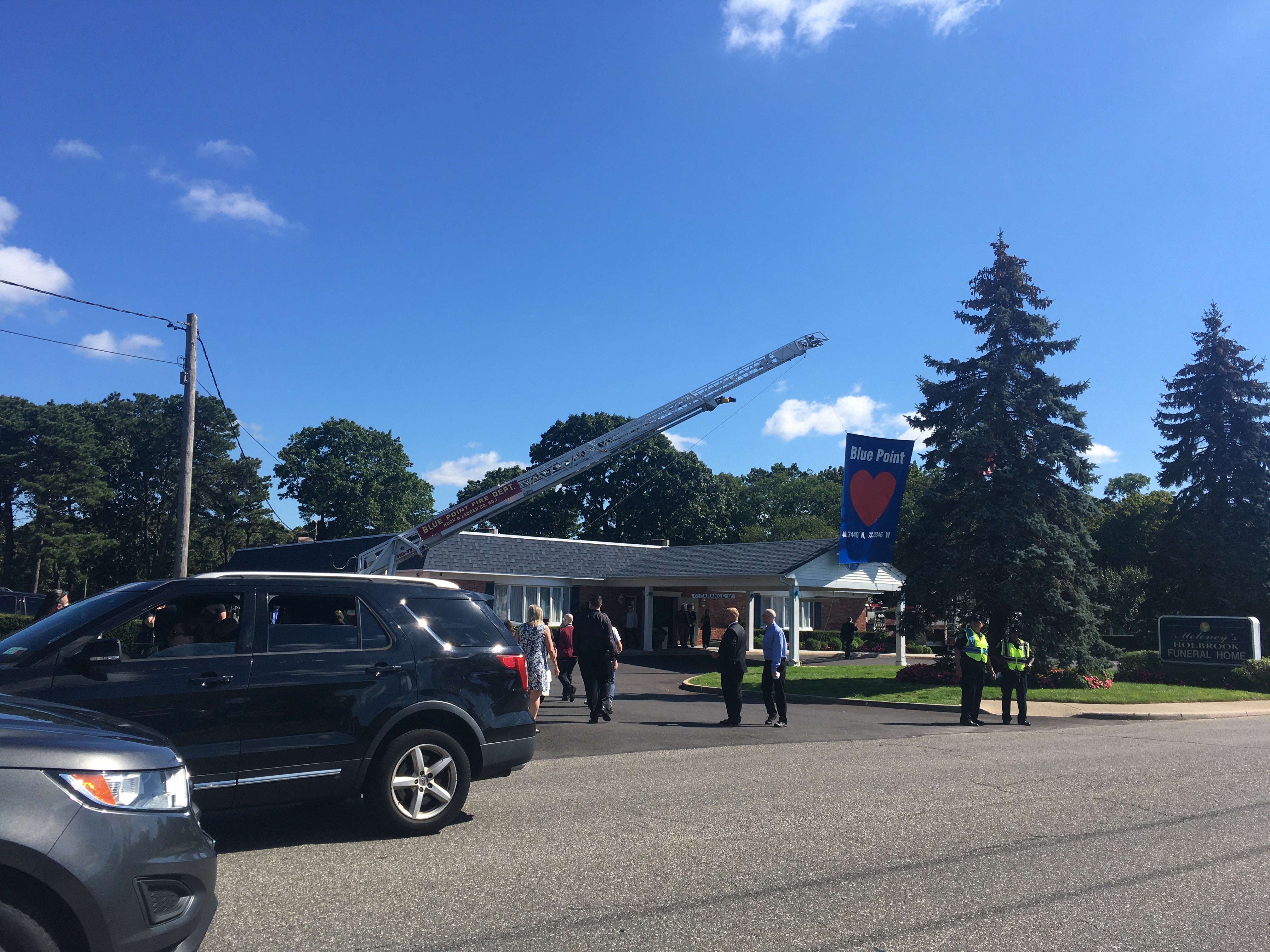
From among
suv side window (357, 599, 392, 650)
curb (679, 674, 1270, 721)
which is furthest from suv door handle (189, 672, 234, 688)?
curb (679, 674, 1270, 721)

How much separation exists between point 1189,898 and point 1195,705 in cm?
1685

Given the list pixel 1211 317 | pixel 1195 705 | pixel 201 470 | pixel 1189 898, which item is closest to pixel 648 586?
pixel 1195 705

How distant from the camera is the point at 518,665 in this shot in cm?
721

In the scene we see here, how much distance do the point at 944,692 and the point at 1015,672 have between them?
16.0 feet

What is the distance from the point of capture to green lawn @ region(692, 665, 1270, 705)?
19.6 metres

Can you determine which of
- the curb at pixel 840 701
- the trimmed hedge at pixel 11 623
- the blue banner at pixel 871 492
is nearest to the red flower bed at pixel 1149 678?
the blue banner at pixel 871 492

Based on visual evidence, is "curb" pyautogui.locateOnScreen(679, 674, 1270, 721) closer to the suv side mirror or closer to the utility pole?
the utility pole

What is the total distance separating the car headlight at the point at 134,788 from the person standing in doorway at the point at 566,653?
11.6 m

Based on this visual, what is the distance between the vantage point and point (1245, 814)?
300 inches

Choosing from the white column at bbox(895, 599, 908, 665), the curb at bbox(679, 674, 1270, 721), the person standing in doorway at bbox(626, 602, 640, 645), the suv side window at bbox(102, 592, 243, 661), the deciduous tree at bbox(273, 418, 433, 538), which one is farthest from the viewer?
the deciduous tree at bbox(273, 418, 433, 538)

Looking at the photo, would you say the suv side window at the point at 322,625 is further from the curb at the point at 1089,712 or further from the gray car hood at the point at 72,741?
the curb at the point at 1089,712

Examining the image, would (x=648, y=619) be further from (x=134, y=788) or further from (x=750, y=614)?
(x=134, y=788)

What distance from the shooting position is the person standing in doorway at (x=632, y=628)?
3625 cm

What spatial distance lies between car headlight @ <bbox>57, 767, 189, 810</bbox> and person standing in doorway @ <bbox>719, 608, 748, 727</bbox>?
10.7 m
